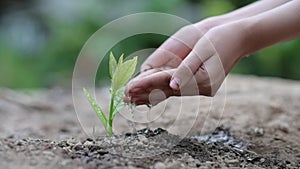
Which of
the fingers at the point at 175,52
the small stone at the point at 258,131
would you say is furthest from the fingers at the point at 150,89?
the small stone at the point at 258,131

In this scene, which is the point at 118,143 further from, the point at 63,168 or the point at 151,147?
the point at 63,168

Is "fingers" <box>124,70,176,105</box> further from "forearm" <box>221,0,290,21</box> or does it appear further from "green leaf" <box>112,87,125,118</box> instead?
"forearm" <box>221,0,290,21</box>

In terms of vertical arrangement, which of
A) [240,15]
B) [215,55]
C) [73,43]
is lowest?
[215,55]

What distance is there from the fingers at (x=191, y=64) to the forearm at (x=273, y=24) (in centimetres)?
11

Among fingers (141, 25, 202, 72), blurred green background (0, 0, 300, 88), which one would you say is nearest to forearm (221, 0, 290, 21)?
fingers (141, 25, 202, 72)

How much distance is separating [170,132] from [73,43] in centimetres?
Result: 250

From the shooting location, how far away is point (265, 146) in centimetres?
140

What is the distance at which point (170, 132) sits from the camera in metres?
1.41

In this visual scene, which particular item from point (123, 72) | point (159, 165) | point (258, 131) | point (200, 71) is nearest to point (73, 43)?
point (258, 131)

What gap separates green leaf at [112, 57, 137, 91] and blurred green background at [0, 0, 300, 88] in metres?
1.93

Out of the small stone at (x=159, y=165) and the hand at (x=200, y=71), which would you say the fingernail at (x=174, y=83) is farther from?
the small stone at (x=159, y=165)

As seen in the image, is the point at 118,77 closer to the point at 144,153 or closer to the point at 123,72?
the point at 123,72

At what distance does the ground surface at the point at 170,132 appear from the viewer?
39.6 inches

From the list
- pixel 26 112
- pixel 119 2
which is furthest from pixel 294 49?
pixel 26 112
